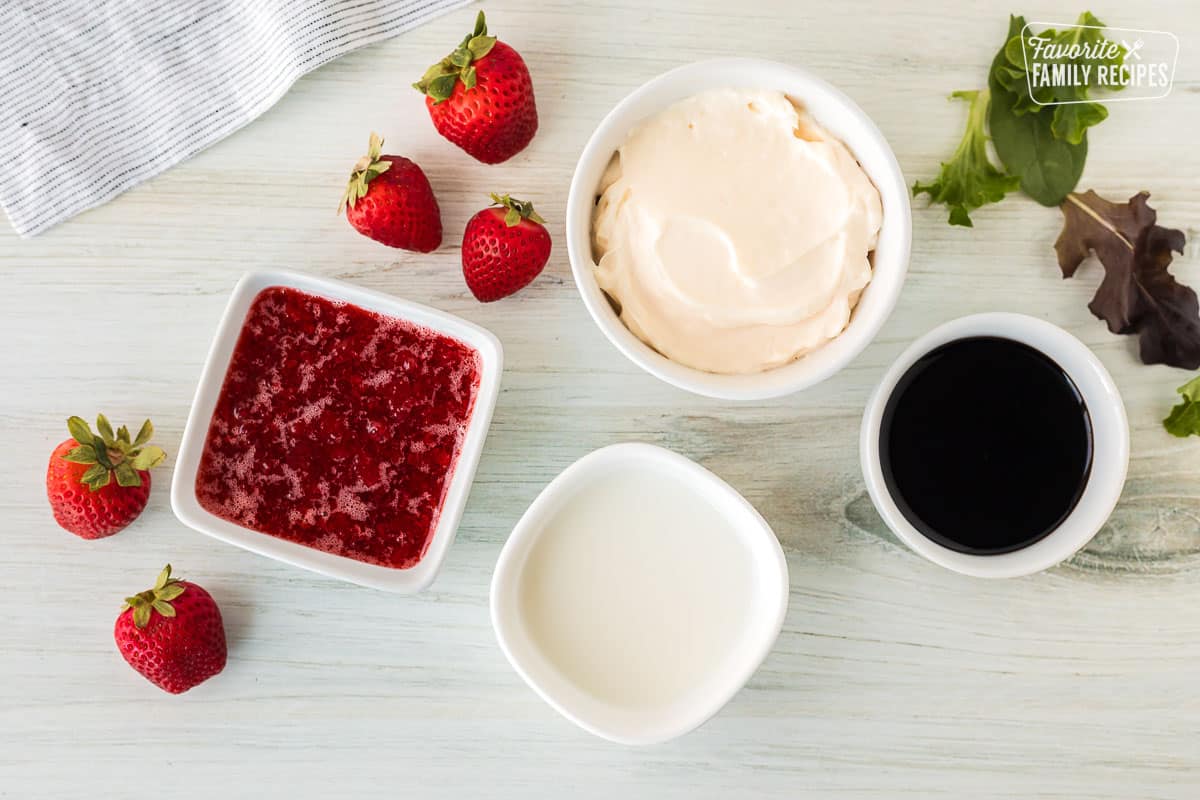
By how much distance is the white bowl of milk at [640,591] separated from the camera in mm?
1334

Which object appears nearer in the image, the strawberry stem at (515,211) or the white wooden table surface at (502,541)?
the strawberry stem at (515,211)

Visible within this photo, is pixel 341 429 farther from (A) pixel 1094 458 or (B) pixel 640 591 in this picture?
(A) pixel 1094 458

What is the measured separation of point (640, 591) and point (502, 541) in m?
0.22

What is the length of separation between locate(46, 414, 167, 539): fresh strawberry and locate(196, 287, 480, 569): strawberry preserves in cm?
12

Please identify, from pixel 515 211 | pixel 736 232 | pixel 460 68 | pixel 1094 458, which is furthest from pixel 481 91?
pixel 1094 458

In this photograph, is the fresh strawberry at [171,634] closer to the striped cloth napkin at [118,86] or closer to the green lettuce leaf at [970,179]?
the striped cloth napkin at [118,86]

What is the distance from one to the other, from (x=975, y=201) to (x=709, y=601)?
2.21 ft

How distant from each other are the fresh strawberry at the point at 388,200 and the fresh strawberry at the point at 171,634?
553 mm

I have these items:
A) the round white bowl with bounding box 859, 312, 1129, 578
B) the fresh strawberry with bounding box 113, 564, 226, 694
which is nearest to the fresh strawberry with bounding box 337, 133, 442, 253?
the fresh strawberry with bounding box 113, 564, 226, 694

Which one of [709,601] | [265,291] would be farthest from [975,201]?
[265,291]

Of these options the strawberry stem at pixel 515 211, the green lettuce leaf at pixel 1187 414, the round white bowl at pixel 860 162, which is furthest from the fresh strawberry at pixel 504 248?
the green lettuce leaf at pixel 1187 414

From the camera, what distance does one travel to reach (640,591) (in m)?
1.35

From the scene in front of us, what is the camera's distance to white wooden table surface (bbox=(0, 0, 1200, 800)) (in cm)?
142

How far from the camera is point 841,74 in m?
1.41
